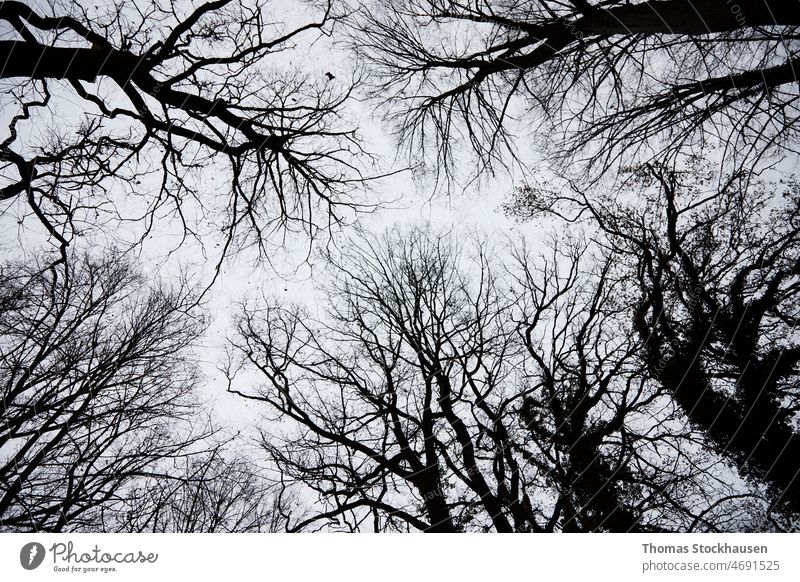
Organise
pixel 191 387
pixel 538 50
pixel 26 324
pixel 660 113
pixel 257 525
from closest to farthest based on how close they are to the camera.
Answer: pixel 538 50 < pixel 660 113 < pixel 26 324 < pixel 191 387 < pixel 257 525

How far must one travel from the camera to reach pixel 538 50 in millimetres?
3900

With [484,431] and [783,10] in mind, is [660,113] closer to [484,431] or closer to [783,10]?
[783,10]

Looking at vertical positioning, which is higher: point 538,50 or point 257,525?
point 538,50

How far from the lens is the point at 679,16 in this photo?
11.3 ft

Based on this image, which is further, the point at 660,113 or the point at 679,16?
the point at 660,113

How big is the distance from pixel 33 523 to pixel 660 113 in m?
9.89

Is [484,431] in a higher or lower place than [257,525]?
higher

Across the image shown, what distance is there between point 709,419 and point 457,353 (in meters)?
4.13

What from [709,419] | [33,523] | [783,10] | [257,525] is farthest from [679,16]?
[33,523]
